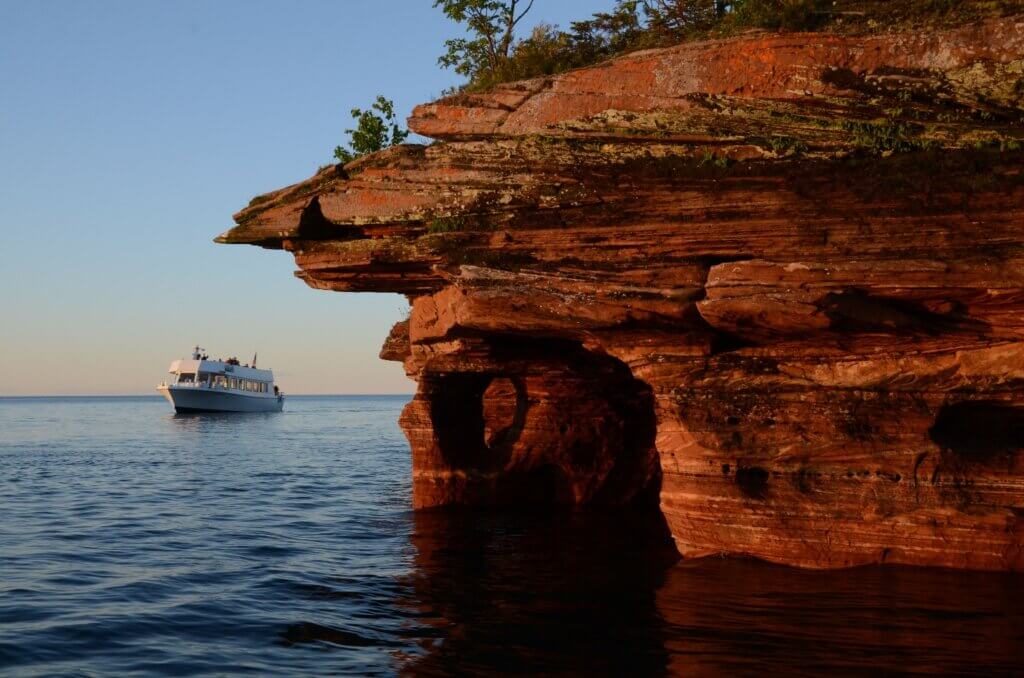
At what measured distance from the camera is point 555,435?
81.2ft

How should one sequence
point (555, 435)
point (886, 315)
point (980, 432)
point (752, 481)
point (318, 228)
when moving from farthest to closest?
point (555, 435) < point (318, 228) < point (752, 481) < point (980, 432) < point (886, 315)

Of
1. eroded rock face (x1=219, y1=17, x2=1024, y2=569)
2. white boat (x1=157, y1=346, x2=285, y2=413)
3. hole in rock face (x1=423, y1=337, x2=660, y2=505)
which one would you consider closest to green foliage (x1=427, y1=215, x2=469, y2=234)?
eroded rock face (x1=219, y1=17, x2=1024, y2=569)

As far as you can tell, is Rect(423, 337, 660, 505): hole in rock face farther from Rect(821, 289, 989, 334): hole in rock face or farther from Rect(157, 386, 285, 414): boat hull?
Rect(157, 386, 285, 414): boat hull

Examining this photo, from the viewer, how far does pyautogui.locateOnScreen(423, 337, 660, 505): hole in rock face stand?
23.8m

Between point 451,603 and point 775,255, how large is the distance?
7790 millimetres

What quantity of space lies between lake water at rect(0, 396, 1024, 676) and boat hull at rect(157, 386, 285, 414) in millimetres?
64022

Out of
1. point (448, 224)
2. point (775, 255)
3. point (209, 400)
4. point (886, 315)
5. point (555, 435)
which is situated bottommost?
point (209, 400)

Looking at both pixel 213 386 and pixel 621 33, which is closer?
pixel 621 33

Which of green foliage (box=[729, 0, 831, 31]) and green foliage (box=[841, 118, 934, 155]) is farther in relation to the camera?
green foliage (box=[729, 0, 831, 31])

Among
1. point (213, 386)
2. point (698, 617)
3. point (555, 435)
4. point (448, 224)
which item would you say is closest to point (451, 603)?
point (698, 617)

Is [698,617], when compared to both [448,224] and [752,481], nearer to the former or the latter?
[752,481]

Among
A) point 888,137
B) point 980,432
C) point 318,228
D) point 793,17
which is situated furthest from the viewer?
point 318,228

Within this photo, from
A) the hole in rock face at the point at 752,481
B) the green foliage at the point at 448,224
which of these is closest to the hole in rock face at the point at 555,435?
the green foliage at the point at 448,224

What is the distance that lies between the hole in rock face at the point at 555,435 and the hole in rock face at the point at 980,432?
8973mm
